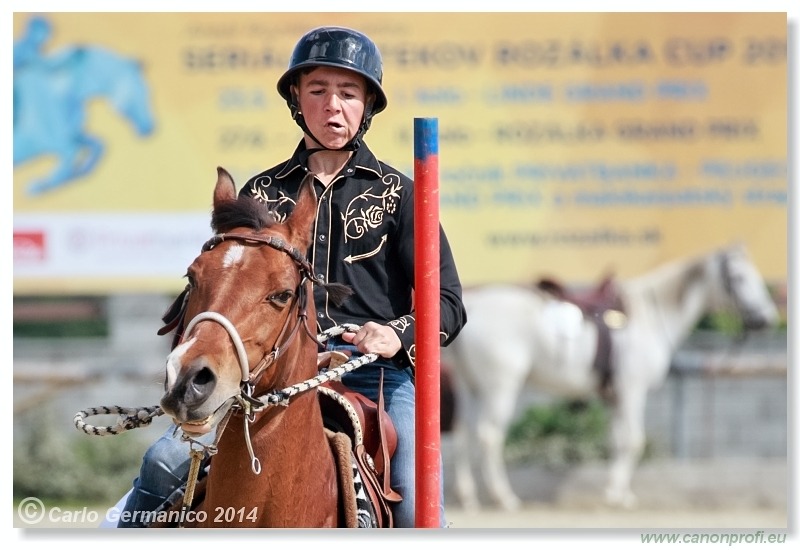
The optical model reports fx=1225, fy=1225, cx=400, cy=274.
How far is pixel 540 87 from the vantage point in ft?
34.8

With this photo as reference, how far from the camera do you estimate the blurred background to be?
34.4ft

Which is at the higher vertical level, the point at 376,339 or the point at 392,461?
the point at 376,339

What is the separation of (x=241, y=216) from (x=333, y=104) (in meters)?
0.64

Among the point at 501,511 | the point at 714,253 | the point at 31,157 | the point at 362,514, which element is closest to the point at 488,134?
the point at 714,253

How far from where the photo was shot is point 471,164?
34.8 feet

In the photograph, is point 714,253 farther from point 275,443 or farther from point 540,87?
point 275,443

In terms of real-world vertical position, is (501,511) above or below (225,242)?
below

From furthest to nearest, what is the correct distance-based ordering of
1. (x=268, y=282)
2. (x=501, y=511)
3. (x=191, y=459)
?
1. (x=501, y=511)
2. (x=191, y=459)
3. (x=268, y=282)

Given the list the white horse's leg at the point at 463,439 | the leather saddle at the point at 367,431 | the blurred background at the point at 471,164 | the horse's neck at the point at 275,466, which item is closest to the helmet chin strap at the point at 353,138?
the leather saddle at the point at 367,431

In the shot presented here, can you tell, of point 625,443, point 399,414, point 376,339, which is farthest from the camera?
point 625,443

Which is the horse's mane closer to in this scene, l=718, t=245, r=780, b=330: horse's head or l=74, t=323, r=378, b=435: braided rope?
l=718, t=245, r=780, b=330: horse's head

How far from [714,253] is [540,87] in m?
2.17

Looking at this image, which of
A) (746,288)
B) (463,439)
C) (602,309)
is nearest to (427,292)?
(463,439)

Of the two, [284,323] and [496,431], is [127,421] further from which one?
[496,431]
